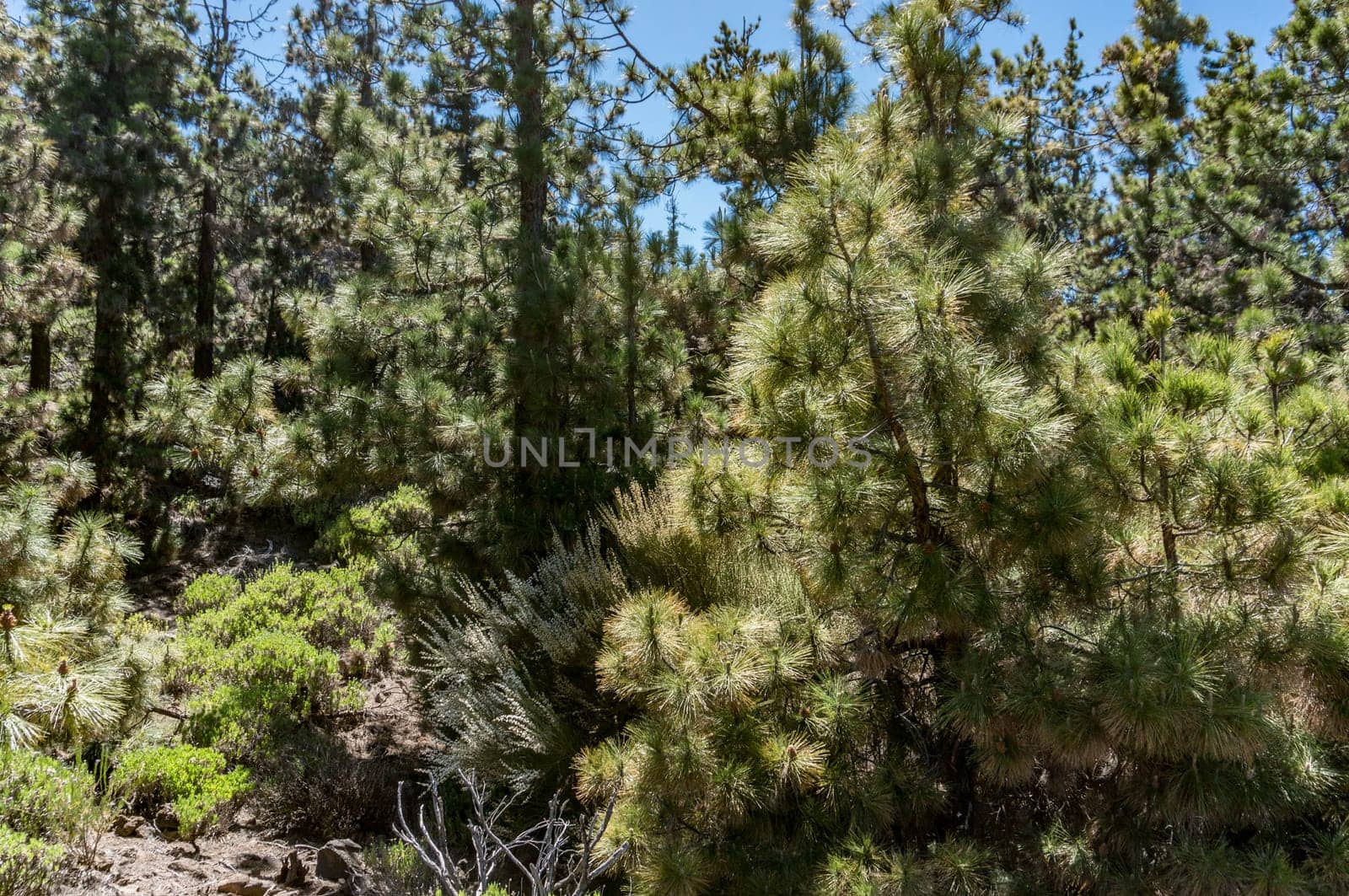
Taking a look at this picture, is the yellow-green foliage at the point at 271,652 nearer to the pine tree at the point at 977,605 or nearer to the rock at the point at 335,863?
the rock at the point at 335,863

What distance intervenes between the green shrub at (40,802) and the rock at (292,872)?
80 cm

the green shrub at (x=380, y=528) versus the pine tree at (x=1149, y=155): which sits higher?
the pine tree at (x=1149, y=155)

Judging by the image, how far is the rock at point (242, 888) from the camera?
10.8 ft

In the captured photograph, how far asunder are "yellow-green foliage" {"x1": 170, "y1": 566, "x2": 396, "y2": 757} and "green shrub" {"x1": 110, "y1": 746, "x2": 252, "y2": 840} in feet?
1.65

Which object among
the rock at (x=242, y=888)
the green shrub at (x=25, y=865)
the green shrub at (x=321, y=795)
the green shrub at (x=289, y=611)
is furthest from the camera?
the green shrub at (x=289, y=611)

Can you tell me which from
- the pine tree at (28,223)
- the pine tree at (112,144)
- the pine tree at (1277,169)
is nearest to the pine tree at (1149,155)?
the pine tree at (1277,169)

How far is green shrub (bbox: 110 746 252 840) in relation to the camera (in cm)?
372

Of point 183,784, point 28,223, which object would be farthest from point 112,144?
point 183,784

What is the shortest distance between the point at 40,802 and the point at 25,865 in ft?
1.48

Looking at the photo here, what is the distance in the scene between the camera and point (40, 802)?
314 cm

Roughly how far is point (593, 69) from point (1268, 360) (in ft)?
17.1

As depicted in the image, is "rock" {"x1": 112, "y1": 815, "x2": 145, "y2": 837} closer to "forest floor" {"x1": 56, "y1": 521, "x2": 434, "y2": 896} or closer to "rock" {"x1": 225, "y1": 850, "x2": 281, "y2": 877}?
"forest floor" {"x1": 56, "y1": 521, "x2": 434, "y2": 896}

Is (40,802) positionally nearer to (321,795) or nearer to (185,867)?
(185,867)

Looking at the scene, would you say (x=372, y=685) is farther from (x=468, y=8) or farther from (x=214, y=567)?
(x=468, y=8)
